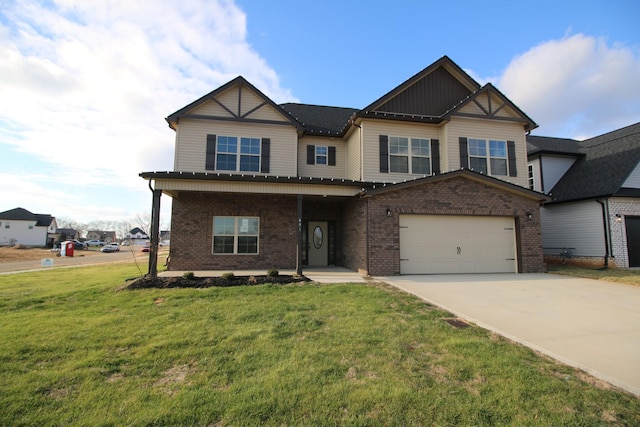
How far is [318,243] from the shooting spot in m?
14.8

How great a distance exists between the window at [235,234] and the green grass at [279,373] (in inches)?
264

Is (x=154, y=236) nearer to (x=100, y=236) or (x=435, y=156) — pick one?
(x=435, y=156)

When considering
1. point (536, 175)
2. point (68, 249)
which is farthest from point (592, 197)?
point (68, 249)

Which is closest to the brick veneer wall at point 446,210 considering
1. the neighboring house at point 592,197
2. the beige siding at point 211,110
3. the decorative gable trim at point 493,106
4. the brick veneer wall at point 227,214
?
the brick veneer wall at point 227,214

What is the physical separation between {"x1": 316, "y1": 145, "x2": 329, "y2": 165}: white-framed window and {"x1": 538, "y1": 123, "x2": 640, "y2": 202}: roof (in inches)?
439

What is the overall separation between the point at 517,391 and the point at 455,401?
0.69m

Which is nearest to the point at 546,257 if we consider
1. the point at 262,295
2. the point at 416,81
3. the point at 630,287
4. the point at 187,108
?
the point at 630,287

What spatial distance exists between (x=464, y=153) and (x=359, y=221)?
5661 mm

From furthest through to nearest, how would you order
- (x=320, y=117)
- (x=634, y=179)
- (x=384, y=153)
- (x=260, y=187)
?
(x=320, y=117), (x=634, y=179), (x=384, y=153), (x=260, y=187)

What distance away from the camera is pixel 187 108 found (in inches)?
513

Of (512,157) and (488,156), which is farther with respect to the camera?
(512,157)

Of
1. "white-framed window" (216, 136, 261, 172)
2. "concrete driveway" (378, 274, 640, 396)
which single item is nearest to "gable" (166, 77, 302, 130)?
"white-framed window" (216, 136, 261, 172)

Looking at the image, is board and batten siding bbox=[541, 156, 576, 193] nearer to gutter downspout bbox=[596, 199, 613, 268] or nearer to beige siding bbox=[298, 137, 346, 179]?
gutter downspout bbox=[596, 199, 613, 268]

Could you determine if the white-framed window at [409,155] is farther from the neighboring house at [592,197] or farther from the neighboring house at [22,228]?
the neighboring house at [22,228]
